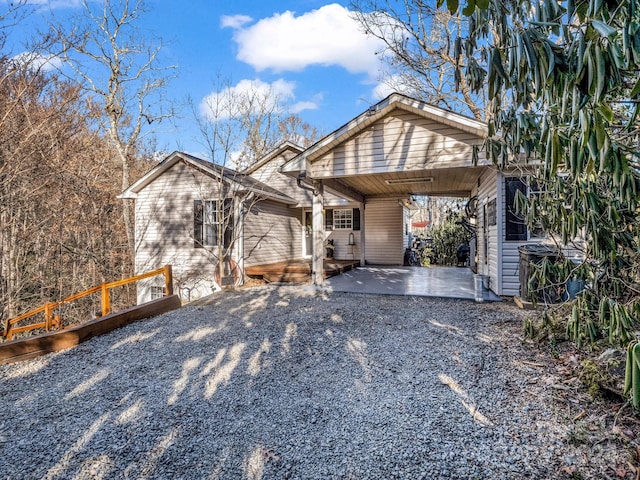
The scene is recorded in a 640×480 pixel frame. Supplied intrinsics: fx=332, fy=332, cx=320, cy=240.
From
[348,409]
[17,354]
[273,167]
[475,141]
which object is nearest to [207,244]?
[273,167]

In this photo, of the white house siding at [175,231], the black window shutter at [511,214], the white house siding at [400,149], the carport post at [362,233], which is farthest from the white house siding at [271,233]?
the black window shutter at [511,214]

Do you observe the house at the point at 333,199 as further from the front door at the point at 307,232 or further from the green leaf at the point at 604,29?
the green leaf at the point at 604,29

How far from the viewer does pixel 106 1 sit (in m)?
12.4

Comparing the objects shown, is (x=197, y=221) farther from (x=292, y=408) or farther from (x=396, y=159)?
(x=292, y=408)

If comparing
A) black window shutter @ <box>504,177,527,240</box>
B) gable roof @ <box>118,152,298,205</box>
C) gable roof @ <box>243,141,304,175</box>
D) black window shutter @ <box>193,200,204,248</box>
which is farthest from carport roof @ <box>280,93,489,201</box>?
gable roof @ <box>243,141,304,175</box>

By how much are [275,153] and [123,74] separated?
275 inches

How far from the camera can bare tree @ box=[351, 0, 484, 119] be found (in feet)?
40.6

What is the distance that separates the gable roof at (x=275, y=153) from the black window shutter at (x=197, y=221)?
3263 millimetres

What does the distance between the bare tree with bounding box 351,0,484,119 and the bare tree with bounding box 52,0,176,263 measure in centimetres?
851

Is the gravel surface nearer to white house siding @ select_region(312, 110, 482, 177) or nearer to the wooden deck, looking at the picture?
white house siding @ select_region(312, 110, 482, 177)

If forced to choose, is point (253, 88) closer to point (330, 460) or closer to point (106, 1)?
point (106, 1)

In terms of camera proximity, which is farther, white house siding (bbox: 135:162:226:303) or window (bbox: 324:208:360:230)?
window (bbox: 324:208:360:230)

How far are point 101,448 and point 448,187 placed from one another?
11.2 meters

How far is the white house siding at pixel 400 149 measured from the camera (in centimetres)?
673
